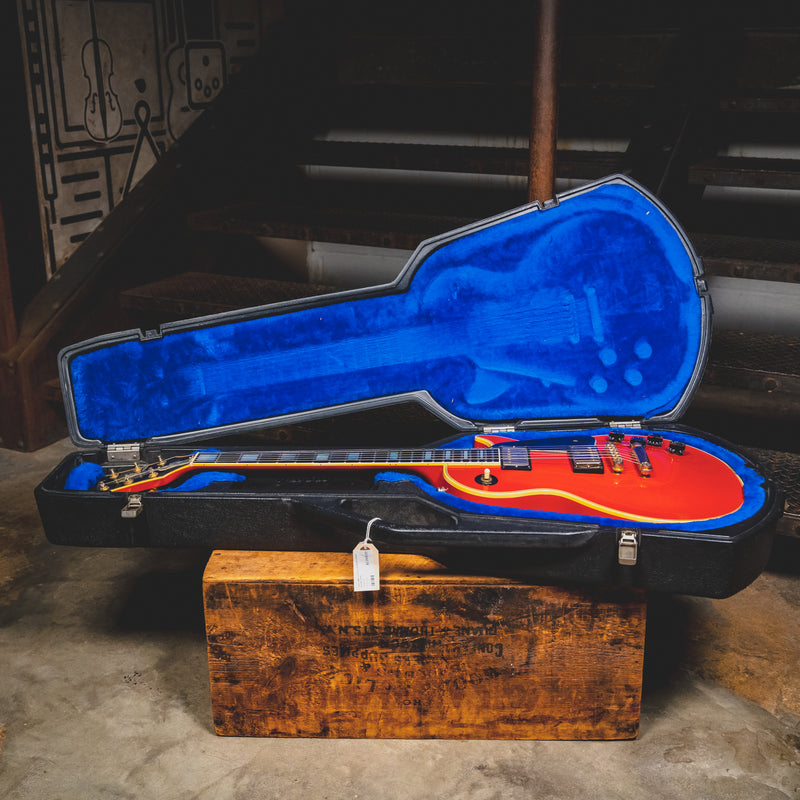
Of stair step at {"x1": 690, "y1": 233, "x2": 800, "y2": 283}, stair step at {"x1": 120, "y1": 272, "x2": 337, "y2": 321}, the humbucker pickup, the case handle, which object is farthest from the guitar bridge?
stair step at {"x1": 120, "y1": 272, "x2": 337, "y2": 321}

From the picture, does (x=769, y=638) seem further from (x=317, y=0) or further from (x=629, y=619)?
(x=317, y=0)

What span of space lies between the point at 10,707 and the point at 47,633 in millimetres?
307

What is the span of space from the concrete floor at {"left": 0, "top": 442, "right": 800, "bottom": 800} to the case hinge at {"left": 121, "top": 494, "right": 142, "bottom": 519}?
483mm

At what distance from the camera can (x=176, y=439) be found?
7.54 ft

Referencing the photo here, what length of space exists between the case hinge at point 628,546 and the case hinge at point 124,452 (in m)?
1.24

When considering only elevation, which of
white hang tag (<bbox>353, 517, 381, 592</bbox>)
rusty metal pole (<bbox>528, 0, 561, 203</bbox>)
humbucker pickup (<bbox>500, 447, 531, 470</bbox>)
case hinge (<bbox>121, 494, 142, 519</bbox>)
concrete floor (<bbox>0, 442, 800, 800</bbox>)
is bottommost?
concrete floor (<bbox>0, 442, 800, 800</bbox>)

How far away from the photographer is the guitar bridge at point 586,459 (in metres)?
2.08

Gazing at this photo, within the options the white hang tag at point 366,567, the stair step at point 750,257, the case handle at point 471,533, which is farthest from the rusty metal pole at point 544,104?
the white hang tag at point 366,567

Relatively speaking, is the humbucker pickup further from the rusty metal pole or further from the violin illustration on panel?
the violin illustration on panel

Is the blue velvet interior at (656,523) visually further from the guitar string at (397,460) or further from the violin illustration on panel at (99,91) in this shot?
the violin illustration on panel at (99,91)

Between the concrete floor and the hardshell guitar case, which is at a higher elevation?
the hardshell guitar case

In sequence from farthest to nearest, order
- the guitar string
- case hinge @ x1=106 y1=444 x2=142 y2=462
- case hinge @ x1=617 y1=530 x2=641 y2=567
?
case hinge @ x1=106 y1=444 x2=142 y2=462 → the guitar string → case hinge @ x1=617 y1=530 x2=641 y2=567

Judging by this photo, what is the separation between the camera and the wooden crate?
1.92m

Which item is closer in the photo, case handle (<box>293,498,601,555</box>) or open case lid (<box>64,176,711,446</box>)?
case handle (<box>293,498,601,555</box>)
